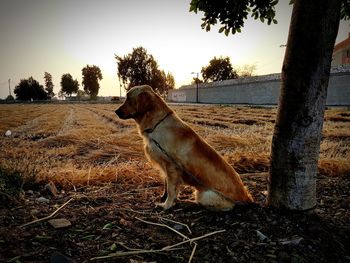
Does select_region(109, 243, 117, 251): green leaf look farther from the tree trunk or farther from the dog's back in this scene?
the tree trunk

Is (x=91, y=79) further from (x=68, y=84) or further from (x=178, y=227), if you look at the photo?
(x=178, y=227)

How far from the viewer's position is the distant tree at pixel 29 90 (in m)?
95.1

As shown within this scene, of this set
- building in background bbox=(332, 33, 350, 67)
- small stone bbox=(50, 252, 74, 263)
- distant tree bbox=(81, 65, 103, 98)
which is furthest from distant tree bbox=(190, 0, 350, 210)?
distant tree bbox=(81, 65, 103, 98)

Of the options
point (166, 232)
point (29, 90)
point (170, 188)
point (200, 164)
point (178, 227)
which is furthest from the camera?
point (29, 90)

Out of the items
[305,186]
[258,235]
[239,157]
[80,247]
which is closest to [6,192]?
[80,247]

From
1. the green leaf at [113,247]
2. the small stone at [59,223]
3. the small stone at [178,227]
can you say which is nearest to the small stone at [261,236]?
the small stone at [178,227]

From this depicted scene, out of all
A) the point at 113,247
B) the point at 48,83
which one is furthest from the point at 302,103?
the point at 48,83

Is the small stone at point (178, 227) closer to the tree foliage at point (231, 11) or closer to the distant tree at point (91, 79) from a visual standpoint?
the tree foliage at point (231, 11)

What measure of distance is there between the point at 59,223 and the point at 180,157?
1.42 metres

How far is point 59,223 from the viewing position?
2.63 m

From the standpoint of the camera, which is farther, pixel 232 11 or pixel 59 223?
pixel 232 11

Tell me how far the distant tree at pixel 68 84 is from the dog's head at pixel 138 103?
111 m

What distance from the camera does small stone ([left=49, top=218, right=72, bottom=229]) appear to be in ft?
8.48

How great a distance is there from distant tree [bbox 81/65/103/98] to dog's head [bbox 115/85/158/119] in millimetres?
98522
